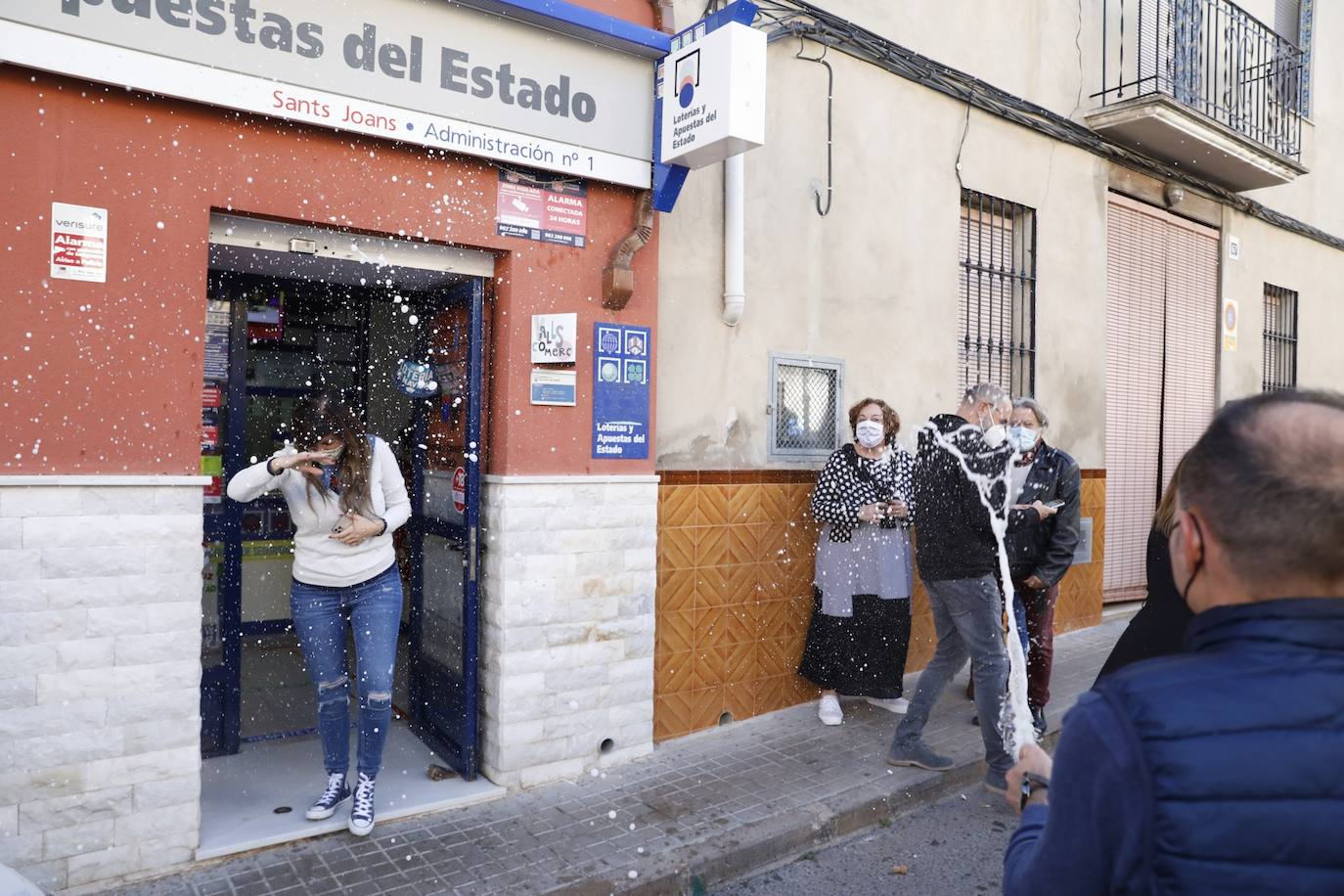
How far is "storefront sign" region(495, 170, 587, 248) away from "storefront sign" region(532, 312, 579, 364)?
0.41 metres

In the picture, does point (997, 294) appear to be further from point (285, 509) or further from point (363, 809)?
point (363, 809)

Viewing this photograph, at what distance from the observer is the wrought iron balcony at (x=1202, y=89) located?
8297mm

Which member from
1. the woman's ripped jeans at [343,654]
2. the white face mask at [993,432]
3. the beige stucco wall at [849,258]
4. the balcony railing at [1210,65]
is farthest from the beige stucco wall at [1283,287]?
the woman's ripped jeans at [343,654]

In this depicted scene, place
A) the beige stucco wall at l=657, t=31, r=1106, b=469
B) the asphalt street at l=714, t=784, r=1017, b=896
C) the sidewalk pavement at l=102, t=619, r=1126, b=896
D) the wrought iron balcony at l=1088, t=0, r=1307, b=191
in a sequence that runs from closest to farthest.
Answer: the sidewalk pavement at l=102, t=619, r=1126, b=896, the asphalt street at l=714, t=784, r=1017, b=896, the beige stucco wall at l=657, t=31, r=1106, b=469, the wrought iron balcony at l=1088, t=0, r=1307, b=191

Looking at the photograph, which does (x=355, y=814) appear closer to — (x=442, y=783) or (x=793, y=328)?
(x=442, y=783)

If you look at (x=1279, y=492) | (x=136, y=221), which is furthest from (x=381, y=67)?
(x=1279, y=492)

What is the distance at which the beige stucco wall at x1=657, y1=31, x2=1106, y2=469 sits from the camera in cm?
552

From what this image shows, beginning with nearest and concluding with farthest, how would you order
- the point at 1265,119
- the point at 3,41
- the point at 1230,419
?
the point at 1230,419, the point at 3,41, the point at 1265,119

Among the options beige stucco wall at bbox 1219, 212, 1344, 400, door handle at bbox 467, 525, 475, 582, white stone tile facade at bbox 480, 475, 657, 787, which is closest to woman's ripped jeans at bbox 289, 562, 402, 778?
door handle at bbox 467, 525, 475, 582

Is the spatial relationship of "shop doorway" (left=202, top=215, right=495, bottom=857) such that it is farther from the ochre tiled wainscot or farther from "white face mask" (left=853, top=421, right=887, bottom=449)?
"white face mask" (left=853, top=421, right=887, bottom=449)

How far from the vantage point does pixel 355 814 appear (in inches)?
163

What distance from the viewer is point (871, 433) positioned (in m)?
5.69

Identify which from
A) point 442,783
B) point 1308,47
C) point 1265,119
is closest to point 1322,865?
point 442,783

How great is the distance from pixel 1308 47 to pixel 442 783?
13.1 meters
